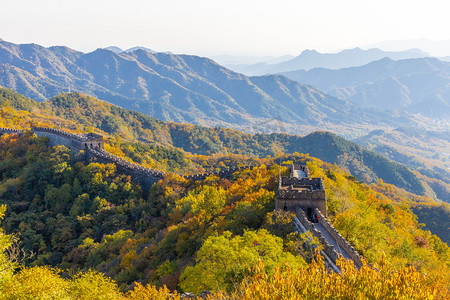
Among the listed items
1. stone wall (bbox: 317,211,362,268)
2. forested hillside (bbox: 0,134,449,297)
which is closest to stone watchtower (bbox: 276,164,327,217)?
stone wall (bbox: 317,211,362,268)

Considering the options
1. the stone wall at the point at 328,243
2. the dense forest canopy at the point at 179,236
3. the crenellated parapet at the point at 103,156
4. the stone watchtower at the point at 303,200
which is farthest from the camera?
the crenellated parapet at the point at 103,156

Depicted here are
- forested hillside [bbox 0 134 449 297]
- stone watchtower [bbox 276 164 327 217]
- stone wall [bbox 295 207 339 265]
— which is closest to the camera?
stone wall [bbox 295 207 339 265]

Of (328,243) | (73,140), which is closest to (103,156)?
(73,140)

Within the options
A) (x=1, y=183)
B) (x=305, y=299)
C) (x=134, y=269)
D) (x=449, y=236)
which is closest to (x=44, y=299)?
(x=305, y=299)

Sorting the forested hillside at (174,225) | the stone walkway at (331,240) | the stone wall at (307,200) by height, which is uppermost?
the stone wall at (307,200)

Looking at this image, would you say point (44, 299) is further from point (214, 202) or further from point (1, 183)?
point (1, 183)

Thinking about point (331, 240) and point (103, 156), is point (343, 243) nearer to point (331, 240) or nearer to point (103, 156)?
point (331, 240)

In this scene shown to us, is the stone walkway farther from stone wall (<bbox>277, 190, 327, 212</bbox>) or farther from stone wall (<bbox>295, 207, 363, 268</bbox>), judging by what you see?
stone wall (<bbox>277, 190, 327, 212</bbox>)

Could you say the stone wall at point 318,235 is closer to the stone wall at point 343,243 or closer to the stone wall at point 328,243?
the stone wall at point 328,243

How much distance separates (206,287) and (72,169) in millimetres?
69259

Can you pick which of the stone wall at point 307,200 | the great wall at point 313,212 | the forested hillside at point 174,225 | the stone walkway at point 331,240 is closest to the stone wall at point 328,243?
the great wall at point 313,212

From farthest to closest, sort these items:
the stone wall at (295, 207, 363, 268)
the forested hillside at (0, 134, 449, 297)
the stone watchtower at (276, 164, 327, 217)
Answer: the stone watchtower at (276, 164, 327, 217) → the forested hillside at (0, 134, 449, 297) → the stone wall at (295, 207, 363, 268)

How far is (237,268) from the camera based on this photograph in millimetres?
20297

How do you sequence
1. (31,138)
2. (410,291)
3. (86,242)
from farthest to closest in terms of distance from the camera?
(31,138) < (86,242) < (410,291)
